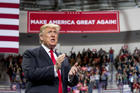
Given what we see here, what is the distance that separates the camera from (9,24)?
269 inches

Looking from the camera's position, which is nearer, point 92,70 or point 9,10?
point 9,10

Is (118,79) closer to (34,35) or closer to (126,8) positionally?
(126,8)

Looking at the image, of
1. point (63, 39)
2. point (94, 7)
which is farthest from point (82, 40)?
point (94, 7)

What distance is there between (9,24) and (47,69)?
5310 millimetres

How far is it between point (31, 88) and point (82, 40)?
50.1 feet

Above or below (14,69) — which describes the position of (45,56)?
above

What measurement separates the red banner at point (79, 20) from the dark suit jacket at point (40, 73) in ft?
41.2

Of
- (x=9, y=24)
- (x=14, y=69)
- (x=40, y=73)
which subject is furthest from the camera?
(x=14, y=69)

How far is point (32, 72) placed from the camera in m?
1.79

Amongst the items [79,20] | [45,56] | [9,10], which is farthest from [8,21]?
[79,20]

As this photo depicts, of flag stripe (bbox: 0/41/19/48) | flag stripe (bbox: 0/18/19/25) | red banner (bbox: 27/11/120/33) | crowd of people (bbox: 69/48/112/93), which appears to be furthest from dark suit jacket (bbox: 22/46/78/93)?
red banner (bbox: 27/11/120/33)

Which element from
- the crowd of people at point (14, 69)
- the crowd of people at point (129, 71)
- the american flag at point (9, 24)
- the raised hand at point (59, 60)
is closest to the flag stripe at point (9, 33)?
the american flag at point (9, 24)

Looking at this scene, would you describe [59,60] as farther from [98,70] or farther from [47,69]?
[98,70]

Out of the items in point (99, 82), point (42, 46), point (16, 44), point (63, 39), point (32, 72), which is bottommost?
point (99, 82)
